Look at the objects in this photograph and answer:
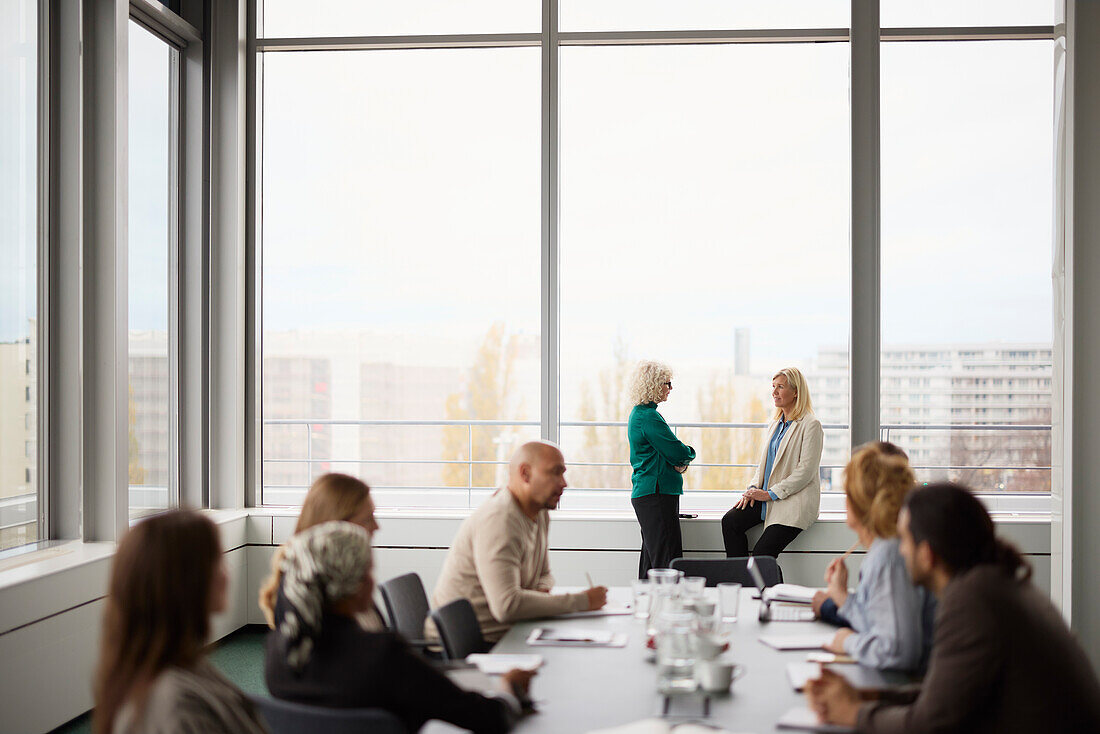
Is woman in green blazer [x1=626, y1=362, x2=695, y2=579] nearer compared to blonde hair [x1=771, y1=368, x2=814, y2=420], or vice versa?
woman in green blazer [x1=626, y1=362, x2=695, y2=579]

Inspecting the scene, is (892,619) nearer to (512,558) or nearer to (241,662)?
(512,558)

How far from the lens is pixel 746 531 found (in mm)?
5254

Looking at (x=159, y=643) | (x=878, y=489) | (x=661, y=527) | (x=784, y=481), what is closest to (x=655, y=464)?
(x=661, y=527)

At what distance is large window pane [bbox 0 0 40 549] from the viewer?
397cm

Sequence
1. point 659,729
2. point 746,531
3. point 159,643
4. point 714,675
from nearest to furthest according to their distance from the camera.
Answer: point 159,643, point 659,729, point 714,675, point 746,531

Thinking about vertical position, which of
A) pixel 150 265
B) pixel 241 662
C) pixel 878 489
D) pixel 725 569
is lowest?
pixel 241 662

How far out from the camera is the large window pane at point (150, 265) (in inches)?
196

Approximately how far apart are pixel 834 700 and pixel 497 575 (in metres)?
1.21

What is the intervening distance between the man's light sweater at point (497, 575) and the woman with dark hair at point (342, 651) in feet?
3.49

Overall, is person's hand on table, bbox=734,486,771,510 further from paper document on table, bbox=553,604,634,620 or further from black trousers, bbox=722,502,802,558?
paper document on table, bbox=553,604,634,620

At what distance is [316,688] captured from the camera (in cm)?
180

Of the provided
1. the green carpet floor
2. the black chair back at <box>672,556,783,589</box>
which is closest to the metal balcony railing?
the green carpet floor

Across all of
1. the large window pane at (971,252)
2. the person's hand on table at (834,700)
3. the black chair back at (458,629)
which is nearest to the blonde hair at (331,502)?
the black chair back at (458,629)

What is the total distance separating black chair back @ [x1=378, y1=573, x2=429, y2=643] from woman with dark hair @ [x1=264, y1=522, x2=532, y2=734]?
1.20 meters
